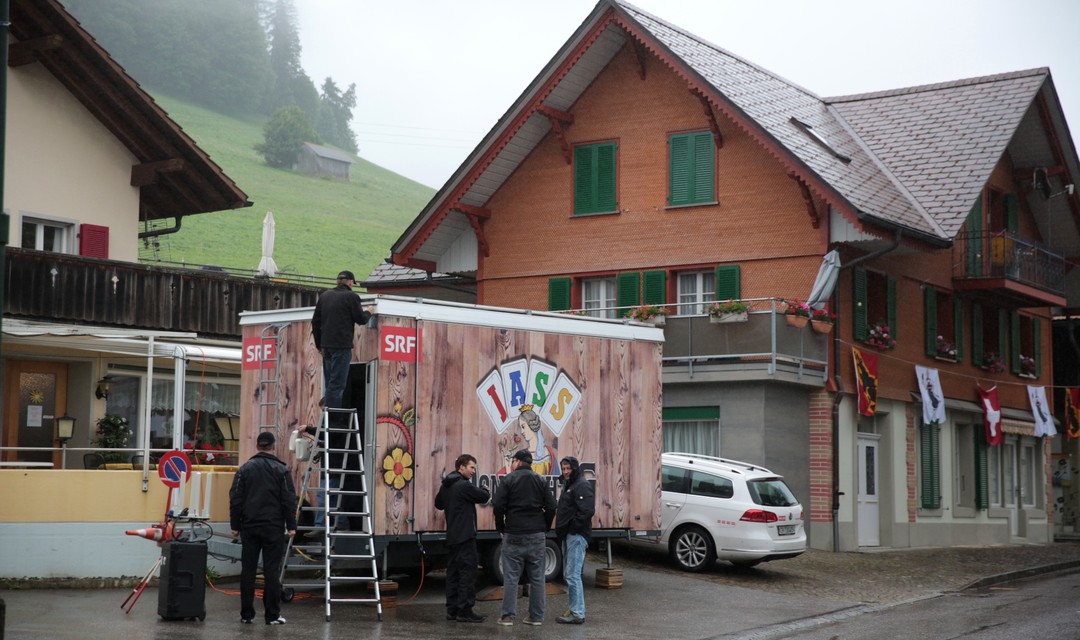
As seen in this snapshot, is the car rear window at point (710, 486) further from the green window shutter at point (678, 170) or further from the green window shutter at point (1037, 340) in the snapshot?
the green window shutter at point (1037, 340)

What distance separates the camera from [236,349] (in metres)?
22.2

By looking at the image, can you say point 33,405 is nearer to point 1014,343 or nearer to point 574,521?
point 574,521

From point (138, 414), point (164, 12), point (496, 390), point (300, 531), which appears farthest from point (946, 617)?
point (164, 12)

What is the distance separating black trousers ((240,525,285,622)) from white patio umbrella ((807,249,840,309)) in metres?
14.1

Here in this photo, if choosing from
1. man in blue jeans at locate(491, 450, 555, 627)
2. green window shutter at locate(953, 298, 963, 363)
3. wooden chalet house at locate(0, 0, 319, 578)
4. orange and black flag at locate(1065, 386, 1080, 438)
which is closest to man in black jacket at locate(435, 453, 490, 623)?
man in blue jeans at locate(491, 450, 555, 627)

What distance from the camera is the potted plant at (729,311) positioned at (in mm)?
25438

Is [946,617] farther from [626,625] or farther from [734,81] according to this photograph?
[734,81]

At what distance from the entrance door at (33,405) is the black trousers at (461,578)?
31.8 ft

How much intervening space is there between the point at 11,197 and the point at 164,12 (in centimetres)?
10545

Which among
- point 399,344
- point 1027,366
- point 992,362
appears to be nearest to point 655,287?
point 992,362

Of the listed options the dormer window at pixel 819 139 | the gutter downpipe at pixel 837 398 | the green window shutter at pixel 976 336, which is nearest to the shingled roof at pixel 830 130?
the dormer window at pixel 819 139

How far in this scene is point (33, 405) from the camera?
22.6 metres

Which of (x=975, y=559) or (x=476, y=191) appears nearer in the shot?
(x=975, y=559)

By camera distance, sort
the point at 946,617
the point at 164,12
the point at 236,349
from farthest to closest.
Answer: the point at 164,12
the point at 236,349
the point at 946,617
